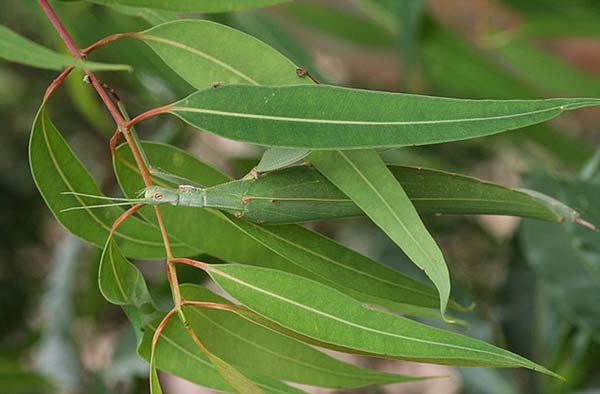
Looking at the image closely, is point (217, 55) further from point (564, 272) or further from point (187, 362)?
point (564, 272)

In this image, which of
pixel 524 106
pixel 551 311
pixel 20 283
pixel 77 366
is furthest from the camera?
pixel 20 283

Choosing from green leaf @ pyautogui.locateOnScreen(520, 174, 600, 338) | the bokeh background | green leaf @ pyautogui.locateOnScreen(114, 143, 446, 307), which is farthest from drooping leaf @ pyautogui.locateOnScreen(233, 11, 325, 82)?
green leaf @ pyautogui.locateOnScreen(114, 143, 446, 307)

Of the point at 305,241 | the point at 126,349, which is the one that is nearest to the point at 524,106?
the point at 305,241

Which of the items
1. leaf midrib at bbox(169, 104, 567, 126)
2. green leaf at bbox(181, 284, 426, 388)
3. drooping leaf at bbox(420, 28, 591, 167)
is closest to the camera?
leaf midrib at bbox(169, 104, 567, 126)

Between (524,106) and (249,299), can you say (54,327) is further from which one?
(524,106)

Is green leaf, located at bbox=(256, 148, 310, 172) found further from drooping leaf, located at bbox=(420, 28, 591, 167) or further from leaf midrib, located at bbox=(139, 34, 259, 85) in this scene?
drooping leaf, located at bbox=(420, 28, 591, 167)

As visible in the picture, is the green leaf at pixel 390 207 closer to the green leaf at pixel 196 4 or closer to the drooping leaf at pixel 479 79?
the green leaf at pixel 196 4

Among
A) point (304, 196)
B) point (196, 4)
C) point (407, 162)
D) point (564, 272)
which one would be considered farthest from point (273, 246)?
point (407, 162)
